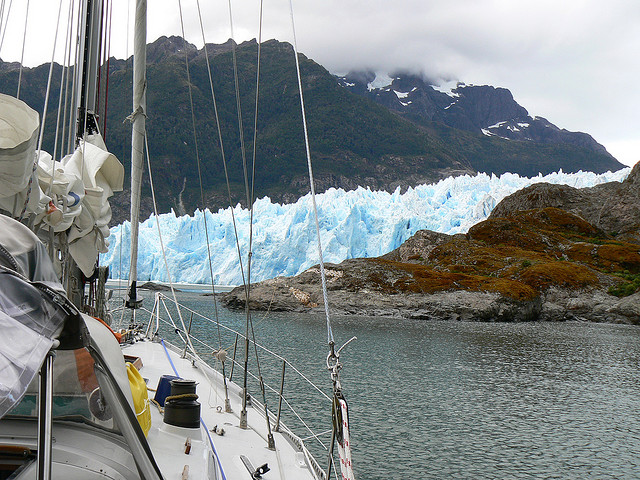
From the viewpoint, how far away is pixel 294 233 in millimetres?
54938

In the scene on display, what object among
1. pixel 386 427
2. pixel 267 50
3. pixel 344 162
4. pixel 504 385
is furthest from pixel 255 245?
pixel 267 50

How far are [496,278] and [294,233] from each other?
21.7 metres

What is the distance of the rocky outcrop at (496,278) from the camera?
37.5 meters

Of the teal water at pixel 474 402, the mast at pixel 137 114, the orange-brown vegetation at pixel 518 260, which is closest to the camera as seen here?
the mast at pixel 137 114

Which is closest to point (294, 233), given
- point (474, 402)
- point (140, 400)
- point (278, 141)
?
point (474, 402)

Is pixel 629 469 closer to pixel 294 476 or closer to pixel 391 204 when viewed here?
pixel 294 476

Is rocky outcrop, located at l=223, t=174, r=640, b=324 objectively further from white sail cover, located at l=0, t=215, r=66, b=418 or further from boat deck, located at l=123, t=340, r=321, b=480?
white sail cover, located at l=0, t=215, r=66, b=418

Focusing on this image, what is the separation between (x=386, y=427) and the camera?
37.6 feet

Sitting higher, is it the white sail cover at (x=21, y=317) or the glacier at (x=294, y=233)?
the glacier at (x=294, y=233)

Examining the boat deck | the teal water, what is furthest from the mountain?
the boat deck

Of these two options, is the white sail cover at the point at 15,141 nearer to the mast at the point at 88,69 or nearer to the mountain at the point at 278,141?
the mast at the point at 88,69

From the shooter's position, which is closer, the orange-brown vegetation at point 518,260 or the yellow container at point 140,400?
the yellow container at point 140,400

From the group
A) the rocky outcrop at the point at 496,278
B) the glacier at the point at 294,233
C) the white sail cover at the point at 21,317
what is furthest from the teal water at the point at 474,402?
the glacier at the point at 294,233

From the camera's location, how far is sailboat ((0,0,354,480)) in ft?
6.73
